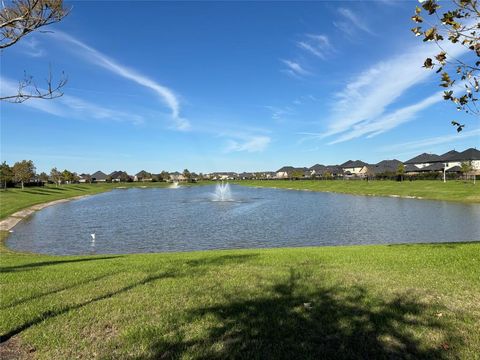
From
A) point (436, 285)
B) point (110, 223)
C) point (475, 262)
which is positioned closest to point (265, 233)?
point (110, 223)

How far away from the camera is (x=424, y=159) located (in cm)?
15475

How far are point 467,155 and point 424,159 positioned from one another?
85.5ft

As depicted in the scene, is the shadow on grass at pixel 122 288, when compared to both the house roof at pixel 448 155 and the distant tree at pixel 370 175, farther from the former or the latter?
the house roof at pixel 448 155

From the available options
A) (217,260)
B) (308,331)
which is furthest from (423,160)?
(308,331)

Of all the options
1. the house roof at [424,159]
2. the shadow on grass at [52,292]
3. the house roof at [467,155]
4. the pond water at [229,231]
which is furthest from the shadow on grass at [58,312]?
the house roof at [424,159]

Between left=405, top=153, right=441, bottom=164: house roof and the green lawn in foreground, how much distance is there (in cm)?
15352

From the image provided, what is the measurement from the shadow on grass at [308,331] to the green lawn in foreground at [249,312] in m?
0.02

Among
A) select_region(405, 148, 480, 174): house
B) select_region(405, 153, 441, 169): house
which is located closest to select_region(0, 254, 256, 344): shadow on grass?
select_region(405, 148, 480, 174): house

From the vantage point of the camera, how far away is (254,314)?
23.6 ft

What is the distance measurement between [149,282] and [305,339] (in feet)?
16.7

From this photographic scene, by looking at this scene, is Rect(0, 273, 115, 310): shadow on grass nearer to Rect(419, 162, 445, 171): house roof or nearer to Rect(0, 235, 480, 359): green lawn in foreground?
Rect(0, 235, 480, 359): green lawn in foreground

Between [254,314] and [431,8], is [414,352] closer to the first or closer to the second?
[254,314]

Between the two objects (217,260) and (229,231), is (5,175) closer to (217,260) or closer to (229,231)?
(229,231)

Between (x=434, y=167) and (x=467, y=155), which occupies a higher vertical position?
(x=467, y=155)
